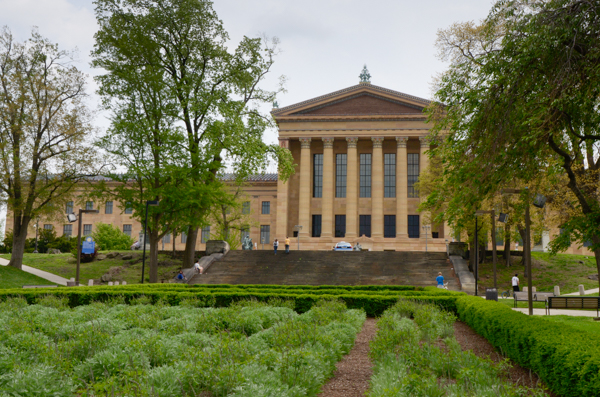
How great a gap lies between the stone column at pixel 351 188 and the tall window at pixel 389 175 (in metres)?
3.63

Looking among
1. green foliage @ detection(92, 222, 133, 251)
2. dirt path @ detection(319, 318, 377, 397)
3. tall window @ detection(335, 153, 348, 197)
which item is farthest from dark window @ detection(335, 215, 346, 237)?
dirt path @ detection(319, 318, 377, 397)

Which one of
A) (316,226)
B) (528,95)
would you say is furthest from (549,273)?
(528,95)

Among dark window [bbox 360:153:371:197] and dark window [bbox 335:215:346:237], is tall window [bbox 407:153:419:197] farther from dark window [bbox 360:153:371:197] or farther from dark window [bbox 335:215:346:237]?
dark window [bbox 335:215:346:237]

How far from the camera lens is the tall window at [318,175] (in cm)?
5916

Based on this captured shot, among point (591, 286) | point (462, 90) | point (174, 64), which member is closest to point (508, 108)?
point (462, 90)

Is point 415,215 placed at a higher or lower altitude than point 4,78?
lower

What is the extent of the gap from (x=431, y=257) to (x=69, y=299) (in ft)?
83.8

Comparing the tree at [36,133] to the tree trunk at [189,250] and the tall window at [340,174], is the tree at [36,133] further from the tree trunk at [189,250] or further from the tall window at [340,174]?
the tall window at [340,174]

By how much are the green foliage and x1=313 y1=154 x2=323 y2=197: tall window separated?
21.6 m

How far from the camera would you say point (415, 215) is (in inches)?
2265

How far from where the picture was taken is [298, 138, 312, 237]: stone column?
57156mm

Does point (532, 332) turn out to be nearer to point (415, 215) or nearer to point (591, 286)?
point (591, 286)

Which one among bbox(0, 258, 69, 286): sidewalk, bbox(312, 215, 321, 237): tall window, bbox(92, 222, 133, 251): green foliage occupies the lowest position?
bbox(0, 258, 69, 286): sidewalk

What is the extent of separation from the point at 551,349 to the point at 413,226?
51.2 meters
